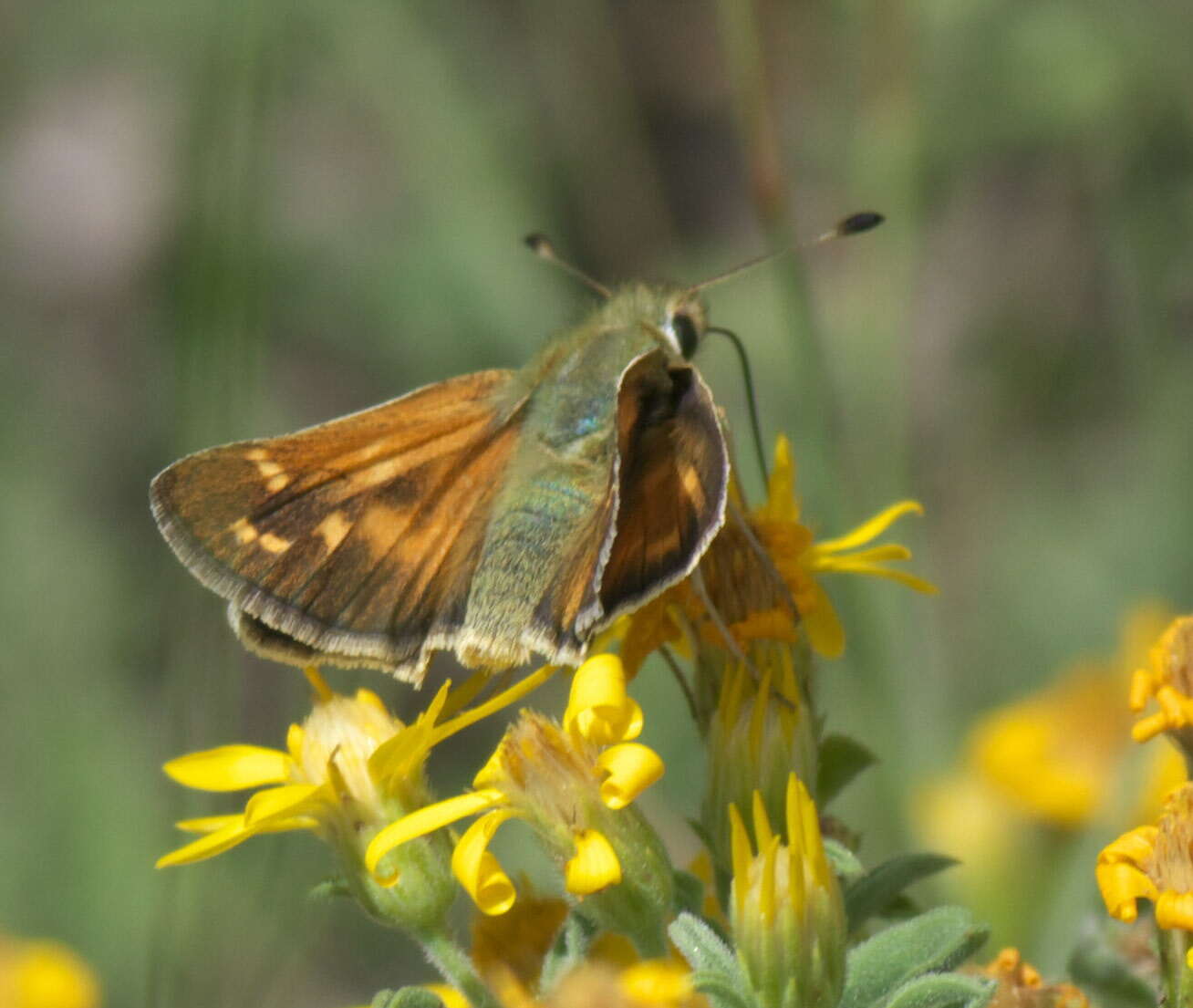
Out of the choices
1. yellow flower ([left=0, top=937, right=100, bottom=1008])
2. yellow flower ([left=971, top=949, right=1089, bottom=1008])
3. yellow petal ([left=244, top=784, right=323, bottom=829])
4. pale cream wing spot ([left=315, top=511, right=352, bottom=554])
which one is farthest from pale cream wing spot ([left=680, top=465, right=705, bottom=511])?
yellow flower ([left=0, top=937, right=100, bottom=1008])

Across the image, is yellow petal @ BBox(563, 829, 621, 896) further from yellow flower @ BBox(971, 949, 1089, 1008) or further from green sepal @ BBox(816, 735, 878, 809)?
yellow flower @ BBox(971, 949, 1089, 1008)

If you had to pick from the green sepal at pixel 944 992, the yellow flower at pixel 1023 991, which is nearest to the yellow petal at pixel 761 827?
the green sepal at pixel 944 992

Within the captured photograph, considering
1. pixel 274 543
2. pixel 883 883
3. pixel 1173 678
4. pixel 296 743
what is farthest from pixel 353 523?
pixel 1173 678

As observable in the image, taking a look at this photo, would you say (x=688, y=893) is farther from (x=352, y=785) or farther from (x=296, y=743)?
(x=296, y=743)

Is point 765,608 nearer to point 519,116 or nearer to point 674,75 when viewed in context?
point 519,116

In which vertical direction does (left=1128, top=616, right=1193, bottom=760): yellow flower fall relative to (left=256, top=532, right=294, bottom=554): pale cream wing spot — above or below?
below

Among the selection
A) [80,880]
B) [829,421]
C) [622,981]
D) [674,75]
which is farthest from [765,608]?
[674,75]
